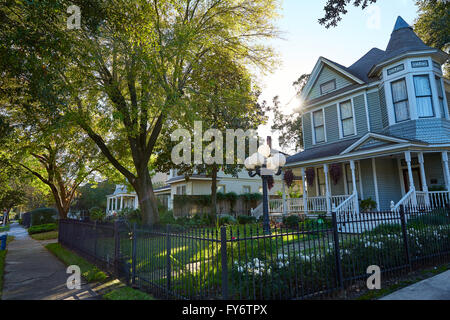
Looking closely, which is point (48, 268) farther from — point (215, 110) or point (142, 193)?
point (215, 110)

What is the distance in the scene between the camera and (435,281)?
5.94 metres

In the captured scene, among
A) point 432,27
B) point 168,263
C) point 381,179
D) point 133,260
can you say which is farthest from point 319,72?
point 168,263

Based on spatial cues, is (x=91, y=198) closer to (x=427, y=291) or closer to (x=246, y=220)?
(x=246, y=220)

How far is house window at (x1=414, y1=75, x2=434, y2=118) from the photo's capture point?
13.1m

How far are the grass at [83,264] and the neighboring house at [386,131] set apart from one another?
992 centimetres

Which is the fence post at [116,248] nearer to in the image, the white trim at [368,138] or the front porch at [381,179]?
the front porch at [381,179]

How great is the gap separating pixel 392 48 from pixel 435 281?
1277 cm

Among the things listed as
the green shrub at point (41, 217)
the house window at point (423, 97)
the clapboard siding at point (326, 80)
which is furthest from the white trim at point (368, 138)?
the green shrub at point (41, 217)

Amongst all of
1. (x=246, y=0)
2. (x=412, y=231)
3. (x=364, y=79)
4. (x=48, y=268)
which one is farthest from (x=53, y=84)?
(x=364, y=79)

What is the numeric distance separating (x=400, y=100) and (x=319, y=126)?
493cm

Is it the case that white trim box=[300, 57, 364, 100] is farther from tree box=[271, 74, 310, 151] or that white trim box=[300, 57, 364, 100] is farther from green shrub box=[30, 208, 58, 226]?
green shrub box=[30, 208, 58, 226]

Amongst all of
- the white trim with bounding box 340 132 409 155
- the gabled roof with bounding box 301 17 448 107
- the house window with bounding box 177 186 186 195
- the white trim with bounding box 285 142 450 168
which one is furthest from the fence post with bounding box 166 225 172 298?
the house window with bounding box 177 186 186 195

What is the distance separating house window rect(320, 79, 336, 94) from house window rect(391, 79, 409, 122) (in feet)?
12.2

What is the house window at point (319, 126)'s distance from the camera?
17641mm
